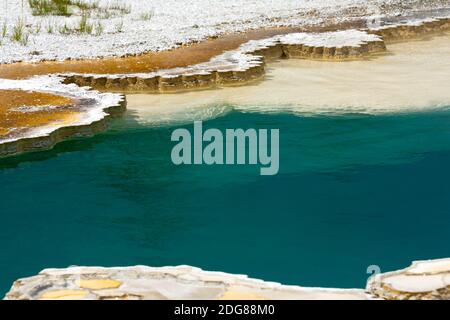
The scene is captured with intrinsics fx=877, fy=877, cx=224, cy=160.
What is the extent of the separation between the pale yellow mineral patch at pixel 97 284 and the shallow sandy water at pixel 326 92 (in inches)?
165

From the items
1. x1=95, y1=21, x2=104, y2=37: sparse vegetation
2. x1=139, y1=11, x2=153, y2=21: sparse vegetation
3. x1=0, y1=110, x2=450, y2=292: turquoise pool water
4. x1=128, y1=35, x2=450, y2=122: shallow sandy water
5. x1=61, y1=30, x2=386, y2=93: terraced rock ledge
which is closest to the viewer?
x1=0, y1=110, x2=450, y2=292: turquoise pool water

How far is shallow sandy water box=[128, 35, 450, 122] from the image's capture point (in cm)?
862

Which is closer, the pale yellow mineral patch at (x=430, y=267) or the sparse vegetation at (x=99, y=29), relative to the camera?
the pale yellow mineral patch at (x=430, y=267)

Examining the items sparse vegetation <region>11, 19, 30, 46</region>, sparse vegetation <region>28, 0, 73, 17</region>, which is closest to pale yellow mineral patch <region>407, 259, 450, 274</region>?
sparse vegetation <region>11, 19, 30, 46</region>

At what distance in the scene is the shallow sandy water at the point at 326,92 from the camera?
8.62m

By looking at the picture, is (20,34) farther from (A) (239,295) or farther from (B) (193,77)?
(A) (239,295)

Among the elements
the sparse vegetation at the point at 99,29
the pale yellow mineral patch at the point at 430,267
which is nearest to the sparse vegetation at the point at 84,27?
the sparse vegetation at the point at 99,29

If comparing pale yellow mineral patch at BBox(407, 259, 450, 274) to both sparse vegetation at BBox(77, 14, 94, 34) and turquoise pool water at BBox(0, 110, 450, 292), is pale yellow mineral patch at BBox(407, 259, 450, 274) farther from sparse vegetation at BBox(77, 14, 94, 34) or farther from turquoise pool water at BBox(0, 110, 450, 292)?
sparse vegetation at BBox(77, 14, 94, 34)

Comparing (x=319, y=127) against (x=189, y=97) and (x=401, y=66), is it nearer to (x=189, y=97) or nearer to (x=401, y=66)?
(x=189, y=97)

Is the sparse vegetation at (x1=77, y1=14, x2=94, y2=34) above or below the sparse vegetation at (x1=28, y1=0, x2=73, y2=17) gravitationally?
below

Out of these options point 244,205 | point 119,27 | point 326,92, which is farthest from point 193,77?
point 119,27

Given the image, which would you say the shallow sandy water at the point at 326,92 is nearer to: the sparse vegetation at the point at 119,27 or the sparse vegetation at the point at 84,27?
the sparse vegetation at the point at 119,27

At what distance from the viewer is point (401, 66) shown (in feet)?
34.9

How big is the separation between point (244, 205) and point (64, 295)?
7.68 ft
